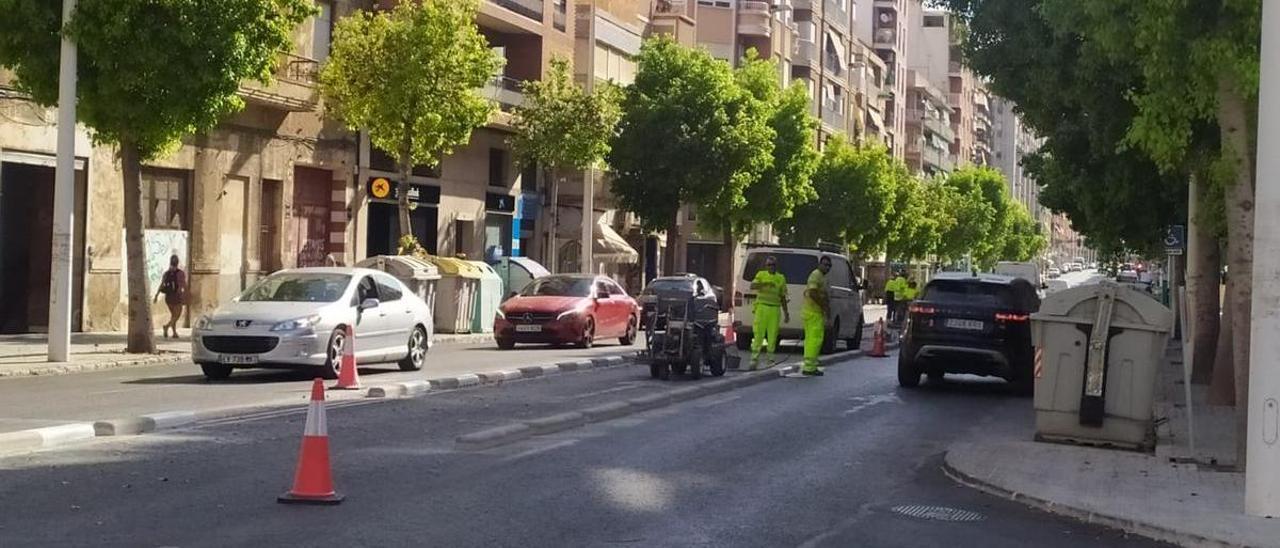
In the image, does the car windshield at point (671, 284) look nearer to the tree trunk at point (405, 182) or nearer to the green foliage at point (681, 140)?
the tree trunk at point (405, 182)

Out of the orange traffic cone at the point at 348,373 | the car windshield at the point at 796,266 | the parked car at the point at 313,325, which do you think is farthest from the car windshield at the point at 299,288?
the car windshield at the point at 796,266

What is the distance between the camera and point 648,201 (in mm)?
50188

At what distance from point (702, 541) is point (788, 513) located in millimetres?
1357

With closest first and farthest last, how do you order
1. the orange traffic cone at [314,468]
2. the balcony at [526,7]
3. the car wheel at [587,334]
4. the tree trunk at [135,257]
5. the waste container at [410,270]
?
the orange traffic cone at [314,468]
the tree trunk at [135,257]
the car wheel at [587,334]
the waste container at [410,270]
the balcony at [526,7]

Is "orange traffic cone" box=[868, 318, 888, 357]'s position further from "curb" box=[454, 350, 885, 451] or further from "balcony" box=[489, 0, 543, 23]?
"balcony" box=[489, 0, 543, 23]

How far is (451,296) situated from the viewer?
3422 cm

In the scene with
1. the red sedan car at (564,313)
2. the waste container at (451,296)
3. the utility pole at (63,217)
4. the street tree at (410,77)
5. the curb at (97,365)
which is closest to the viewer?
the curb at (97,365)

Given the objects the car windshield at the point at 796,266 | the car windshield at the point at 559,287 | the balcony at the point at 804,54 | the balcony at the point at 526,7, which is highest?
the balcony at the point at 804,54

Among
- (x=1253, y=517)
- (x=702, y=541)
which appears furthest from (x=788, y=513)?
(x=1253, y=517)

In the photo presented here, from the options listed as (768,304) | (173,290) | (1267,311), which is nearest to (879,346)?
(768,304)

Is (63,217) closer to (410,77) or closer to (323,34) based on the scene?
(410,77)

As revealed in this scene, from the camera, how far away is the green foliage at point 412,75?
1313 inches

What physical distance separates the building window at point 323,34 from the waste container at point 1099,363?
966 inches

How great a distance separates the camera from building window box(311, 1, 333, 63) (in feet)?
119
